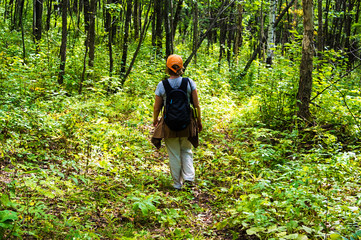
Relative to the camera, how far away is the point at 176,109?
4742mm

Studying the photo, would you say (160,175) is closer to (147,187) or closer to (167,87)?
(147,187)

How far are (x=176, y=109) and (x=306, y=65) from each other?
143 inches

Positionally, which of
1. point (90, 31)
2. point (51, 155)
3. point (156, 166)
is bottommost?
point (156, 166)

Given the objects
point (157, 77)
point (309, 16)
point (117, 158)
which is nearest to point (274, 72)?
point (309, 16)

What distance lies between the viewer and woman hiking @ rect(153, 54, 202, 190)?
4.84 meters

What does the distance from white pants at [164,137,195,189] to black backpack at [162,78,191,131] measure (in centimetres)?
35

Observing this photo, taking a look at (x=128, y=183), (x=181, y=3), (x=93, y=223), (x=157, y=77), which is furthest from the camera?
(x=181, y=3)

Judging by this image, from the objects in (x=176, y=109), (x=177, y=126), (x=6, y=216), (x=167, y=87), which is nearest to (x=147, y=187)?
(x=177, y=126)

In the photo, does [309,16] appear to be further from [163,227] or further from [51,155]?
[51,155]

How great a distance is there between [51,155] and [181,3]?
1027cm

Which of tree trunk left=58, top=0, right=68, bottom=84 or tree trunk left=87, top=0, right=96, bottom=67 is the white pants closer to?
tree trunk left=58, top=0, right=68, bottom=84

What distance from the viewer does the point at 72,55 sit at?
40.8 ft

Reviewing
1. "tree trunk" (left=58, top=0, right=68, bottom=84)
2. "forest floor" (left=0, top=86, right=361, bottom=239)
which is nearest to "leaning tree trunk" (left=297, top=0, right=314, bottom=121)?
"forest floor" (left=0, top=86, right=361, bottom=239)

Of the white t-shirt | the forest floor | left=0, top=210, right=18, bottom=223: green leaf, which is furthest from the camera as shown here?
the white t-shirt
